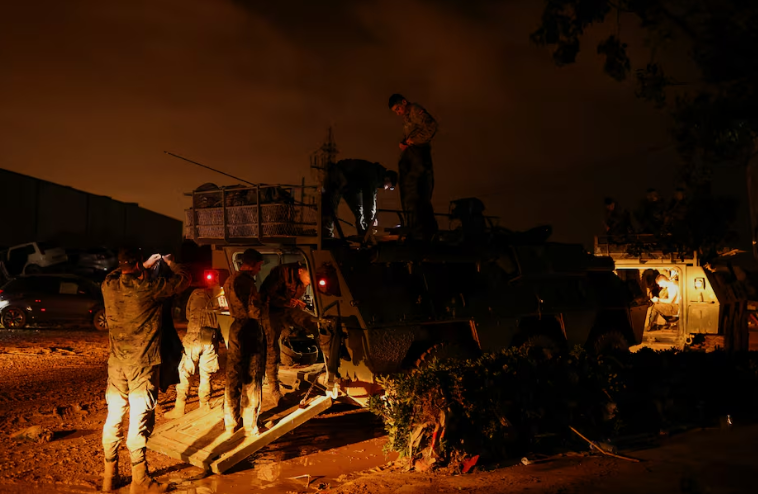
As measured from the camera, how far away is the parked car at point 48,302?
17312mm

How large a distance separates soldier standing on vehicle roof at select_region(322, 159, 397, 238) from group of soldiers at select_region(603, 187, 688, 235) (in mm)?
3017

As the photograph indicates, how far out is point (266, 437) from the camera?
21.0 ft

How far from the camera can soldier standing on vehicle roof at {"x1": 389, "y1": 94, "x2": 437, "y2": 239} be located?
8.65 m

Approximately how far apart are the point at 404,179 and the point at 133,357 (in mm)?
4214

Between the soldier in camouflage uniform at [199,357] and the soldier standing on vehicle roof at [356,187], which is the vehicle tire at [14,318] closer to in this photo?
the soldier in camouflage uniform at [199,357]

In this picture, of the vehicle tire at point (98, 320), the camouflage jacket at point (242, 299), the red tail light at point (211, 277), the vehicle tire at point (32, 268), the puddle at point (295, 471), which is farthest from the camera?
the vehicle tire at point (32, 268)

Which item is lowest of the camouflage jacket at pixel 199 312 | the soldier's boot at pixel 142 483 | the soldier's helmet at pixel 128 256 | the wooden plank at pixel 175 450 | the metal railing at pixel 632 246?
the soldier's boot at pixel 142 483

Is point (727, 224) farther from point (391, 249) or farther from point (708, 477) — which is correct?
point (391, 249)

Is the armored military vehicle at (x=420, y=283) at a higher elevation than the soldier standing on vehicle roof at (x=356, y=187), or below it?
below

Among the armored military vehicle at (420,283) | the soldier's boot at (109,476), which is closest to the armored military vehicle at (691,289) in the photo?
the armored military vehicle at (420,283)

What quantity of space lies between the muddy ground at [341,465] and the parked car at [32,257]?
1554cm

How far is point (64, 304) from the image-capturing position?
57.1ft

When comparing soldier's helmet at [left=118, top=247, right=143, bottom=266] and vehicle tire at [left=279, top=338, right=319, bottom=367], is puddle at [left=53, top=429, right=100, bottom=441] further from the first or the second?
soldier's helmet at [left=118, top=247, right=143, bottom=266]

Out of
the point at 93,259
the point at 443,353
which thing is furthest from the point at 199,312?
the point at 93,259
